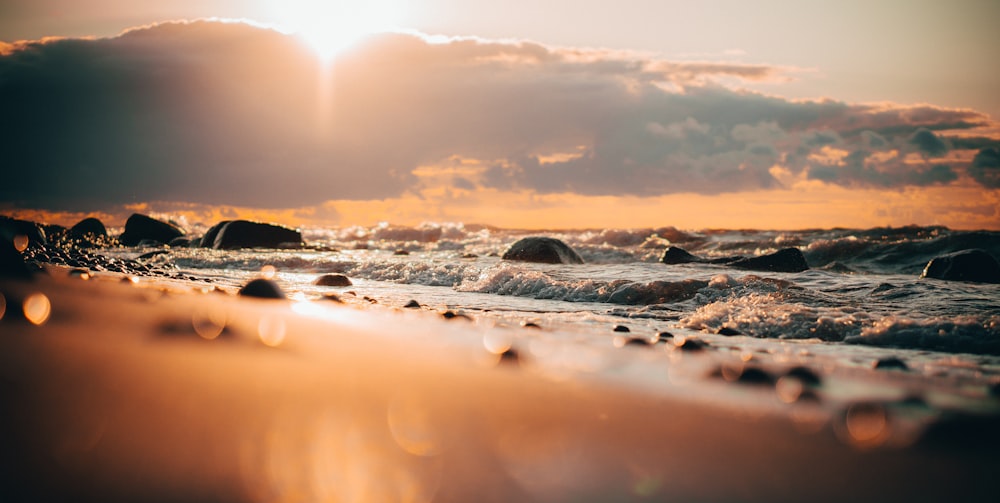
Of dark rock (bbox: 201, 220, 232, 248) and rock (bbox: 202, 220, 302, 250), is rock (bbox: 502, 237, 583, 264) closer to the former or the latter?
rock (bbox: 202, 220, 302, 250)

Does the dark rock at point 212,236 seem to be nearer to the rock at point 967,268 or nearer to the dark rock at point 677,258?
the dark rock at point 677,258

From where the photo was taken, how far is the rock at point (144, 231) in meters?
25.2

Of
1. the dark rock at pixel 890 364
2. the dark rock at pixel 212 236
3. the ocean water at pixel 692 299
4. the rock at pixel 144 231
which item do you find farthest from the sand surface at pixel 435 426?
the rock at pixel 144 231

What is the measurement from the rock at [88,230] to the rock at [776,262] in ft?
79.6

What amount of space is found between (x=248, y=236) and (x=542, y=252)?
1102 centimetres

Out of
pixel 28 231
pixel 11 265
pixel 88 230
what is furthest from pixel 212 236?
pixel 11 265

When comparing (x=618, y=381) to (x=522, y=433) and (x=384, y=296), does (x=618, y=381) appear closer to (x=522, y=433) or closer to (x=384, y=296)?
(x=522, y=433)

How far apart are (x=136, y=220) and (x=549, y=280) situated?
22.4m

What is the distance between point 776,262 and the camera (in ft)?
38.2

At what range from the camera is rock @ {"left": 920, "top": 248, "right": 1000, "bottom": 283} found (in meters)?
9.69

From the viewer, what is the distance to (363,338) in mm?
3533

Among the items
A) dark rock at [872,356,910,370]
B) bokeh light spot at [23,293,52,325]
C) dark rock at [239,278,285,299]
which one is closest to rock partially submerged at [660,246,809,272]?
dark rock at [872,356,910,370]

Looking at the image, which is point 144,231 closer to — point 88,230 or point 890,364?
point 88,230

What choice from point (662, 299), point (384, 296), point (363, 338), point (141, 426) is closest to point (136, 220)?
point (384, 296)
